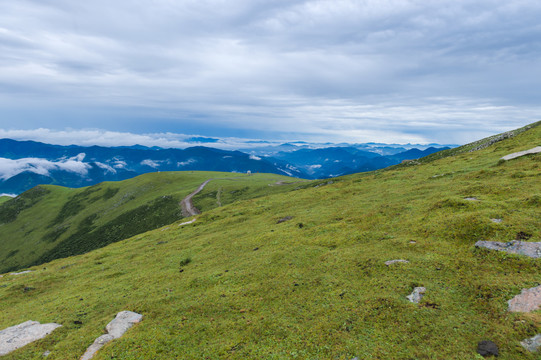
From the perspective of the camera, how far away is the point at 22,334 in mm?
19516

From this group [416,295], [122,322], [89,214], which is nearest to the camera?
[416,295]

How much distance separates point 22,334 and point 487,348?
30083 mm

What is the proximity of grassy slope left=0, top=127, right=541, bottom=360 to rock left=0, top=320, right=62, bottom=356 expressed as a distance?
3.65 ft

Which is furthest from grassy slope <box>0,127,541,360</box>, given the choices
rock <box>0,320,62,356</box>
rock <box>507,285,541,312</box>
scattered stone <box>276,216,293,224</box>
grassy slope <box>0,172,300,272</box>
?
grassy slope <box>0,172,300,272</box>

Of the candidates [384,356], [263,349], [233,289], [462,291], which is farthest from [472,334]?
[233,289]

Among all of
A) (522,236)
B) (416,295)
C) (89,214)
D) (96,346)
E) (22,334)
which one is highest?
(522,236)

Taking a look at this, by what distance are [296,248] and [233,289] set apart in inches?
333

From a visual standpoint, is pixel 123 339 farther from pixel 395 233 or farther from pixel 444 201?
pixel 444 201

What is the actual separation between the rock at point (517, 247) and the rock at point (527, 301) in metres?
3.64

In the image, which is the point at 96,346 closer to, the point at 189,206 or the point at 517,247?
the point at 517,247

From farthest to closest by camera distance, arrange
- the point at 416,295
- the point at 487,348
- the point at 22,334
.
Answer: the point at 22,334, the point at 416,295, the point at 487,348

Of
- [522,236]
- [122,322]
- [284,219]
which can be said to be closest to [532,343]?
[522,236]

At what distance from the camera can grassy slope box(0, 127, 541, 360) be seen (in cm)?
1324

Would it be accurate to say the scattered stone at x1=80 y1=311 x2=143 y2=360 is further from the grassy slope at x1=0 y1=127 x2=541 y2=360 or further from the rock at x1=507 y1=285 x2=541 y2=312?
the rock at x1=507 y1=285 x2=541 y2=312
